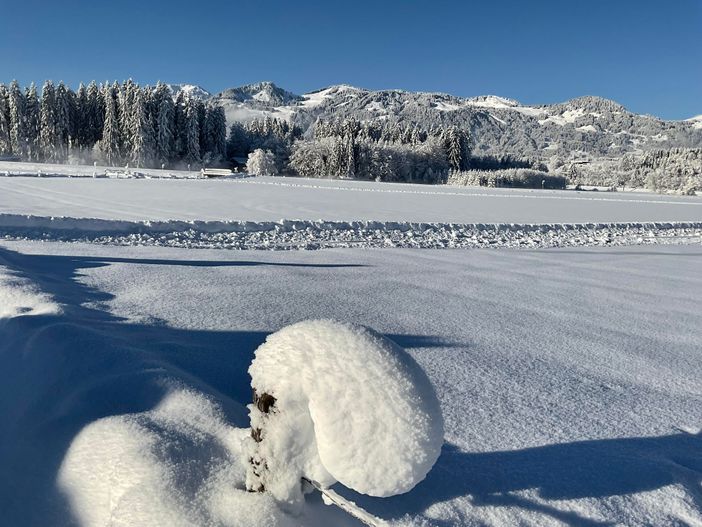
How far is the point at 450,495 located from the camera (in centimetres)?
146

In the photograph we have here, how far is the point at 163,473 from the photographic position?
133cm

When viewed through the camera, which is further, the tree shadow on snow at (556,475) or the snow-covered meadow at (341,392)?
the tree shadow on snow at (556,475)

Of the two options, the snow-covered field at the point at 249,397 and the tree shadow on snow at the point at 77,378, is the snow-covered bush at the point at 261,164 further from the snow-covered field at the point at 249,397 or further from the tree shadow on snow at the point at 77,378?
the tree shadow on snow at the point at 77,378

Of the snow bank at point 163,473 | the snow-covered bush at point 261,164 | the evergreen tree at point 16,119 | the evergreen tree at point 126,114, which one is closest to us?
the snow bank at point 163,473

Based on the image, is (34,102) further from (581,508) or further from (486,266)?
(581,508)

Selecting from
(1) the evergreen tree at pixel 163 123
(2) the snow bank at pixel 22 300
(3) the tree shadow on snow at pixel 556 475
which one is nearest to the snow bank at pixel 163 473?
(3) the tree shadow on snow at pixel 556 475

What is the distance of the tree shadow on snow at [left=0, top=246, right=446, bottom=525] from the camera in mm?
1475

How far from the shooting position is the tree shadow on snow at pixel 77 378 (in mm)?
1475

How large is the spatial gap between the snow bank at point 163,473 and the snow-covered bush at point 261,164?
48.3 meters

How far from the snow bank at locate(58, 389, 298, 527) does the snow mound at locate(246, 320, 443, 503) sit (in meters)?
0.12

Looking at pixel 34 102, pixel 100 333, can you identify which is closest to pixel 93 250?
pixel 100 333

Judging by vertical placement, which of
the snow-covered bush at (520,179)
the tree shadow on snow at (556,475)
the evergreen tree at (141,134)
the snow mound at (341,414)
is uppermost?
the evergreen tree at (141,134)

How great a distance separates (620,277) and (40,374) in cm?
664

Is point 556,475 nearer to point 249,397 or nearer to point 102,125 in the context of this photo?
point 249,397
